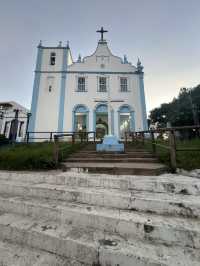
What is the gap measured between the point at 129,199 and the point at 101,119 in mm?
10156

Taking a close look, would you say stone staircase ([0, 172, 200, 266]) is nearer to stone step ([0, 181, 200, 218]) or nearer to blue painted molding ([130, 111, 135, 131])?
stone step ([0, 181, 200, 218])

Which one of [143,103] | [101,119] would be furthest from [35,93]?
[143,103]

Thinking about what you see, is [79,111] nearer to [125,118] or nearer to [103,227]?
[125,118]

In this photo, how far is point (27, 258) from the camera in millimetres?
1167

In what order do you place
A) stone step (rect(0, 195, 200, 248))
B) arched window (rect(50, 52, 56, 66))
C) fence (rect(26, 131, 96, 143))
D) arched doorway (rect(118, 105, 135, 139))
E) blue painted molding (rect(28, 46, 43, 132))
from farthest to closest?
1. arched window (rect(50, 52, 56, 66))
2. arched doorway (rect(118, 105, 135, 139))
3. blue painted molding (rect(28, 46, 43, 132))
4. fence (rect(26, 131, 96, 143))
5. stone step (rect(0, 195, 200, 248))

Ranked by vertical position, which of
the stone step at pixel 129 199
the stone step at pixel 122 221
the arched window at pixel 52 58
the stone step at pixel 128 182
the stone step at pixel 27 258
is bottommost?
the stone step at pixel 27 258

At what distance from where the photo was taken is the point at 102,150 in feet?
15.6

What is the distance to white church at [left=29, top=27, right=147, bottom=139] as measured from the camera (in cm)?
1108

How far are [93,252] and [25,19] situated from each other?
10.6 meters

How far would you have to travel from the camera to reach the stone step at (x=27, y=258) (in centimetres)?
112

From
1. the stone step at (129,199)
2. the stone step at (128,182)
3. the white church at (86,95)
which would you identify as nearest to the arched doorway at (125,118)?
the white church at (86,95)

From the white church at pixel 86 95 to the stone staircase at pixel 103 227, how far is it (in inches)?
365

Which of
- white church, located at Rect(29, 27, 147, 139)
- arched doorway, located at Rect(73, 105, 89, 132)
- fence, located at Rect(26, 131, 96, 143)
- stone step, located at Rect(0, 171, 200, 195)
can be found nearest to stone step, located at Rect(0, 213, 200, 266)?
stone step, located at Rect(0, 171, 200, 195)

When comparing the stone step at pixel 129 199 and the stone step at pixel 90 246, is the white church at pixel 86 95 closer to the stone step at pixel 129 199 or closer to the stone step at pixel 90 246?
the stone step at pixel 129 199
